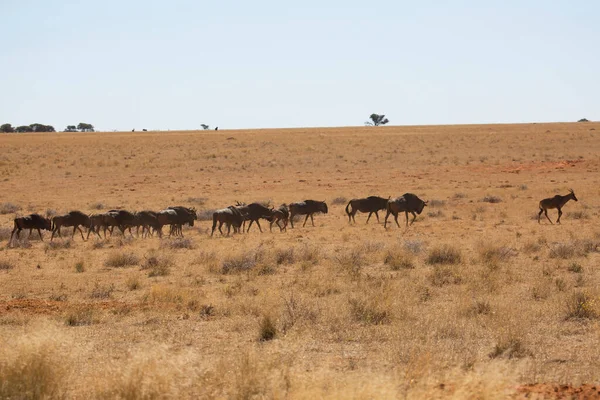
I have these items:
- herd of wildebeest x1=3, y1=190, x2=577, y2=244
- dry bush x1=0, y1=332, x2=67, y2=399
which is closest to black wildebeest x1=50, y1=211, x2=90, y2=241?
herd of wildebeest x1=3, y1=190, x2=577, y2=244

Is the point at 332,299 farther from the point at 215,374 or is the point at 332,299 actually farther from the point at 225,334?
the point at 215,374

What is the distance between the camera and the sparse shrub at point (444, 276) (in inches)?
608

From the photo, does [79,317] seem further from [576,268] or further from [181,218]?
[181,218]

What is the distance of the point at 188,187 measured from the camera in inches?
1861

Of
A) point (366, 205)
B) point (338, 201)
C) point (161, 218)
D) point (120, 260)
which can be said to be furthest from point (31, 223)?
point (338, 201)

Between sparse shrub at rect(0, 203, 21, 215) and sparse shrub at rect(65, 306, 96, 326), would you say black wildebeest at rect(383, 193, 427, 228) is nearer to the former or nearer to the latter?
sparse shrub at rect(65, 306, 96, 326)

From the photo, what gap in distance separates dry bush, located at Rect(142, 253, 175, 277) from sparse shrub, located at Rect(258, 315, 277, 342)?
22.2 feet

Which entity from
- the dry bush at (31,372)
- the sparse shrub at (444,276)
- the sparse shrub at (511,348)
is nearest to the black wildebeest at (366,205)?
the sparse shrub at (444,276)

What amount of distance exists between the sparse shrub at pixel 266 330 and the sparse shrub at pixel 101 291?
4843 mm

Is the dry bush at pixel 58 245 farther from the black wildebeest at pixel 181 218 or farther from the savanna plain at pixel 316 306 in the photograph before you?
the black wildebeest at pixel 181 218

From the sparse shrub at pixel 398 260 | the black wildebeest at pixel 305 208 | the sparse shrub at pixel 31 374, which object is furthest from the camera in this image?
the black wildebeest at pixel 305 208

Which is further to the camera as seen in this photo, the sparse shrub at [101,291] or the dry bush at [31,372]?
the sparse shrub at [101,291]

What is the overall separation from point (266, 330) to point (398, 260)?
759cm

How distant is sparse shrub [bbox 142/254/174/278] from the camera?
17422 mm
